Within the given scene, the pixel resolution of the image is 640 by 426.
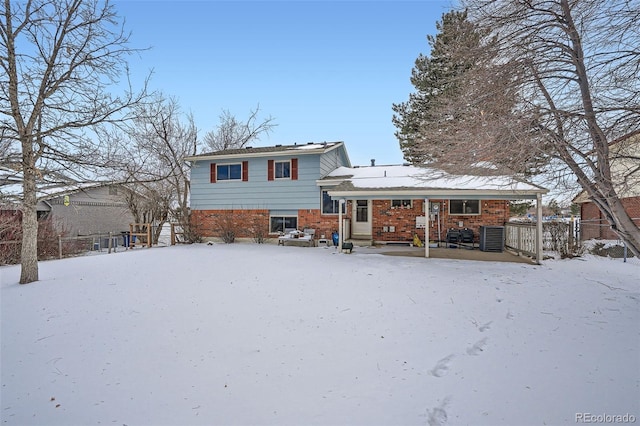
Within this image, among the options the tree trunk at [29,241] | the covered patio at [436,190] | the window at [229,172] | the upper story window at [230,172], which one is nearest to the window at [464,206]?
the covered patio at [436,190]

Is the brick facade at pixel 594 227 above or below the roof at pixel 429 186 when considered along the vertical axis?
below

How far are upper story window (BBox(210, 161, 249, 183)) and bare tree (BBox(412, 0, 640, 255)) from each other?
11919 millimetres

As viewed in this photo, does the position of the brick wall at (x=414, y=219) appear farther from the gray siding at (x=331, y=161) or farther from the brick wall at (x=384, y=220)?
the gray siding at (x=331, y=161)

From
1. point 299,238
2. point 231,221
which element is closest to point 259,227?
point 231,221

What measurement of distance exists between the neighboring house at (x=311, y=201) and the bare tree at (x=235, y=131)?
33.9 ft

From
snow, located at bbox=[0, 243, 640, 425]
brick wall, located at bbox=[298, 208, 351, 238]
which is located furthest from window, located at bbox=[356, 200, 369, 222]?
snow, located at bbox=[0, 243, 640, 425]

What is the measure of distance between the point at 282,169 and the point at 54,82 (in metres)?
9.14

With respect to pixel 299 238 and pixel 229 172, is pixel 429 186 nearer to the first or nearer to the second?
pixel 299 238

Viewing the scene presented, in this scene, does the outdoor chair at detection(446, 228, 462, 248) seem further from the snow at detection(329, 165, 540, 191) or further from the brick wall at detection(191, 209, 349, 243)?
the brick wall at detection(191, 209, 349, 243)

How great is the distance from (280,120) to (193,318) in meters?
22.7

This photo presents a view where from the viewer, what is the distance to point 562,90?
5043 mm

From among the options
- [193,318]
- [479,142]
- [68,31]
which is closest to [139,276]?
[193,318]

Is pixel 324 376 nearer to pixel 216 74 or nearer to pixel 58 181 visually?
pixel 58 181

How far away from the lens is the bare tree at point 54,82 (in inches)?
268
